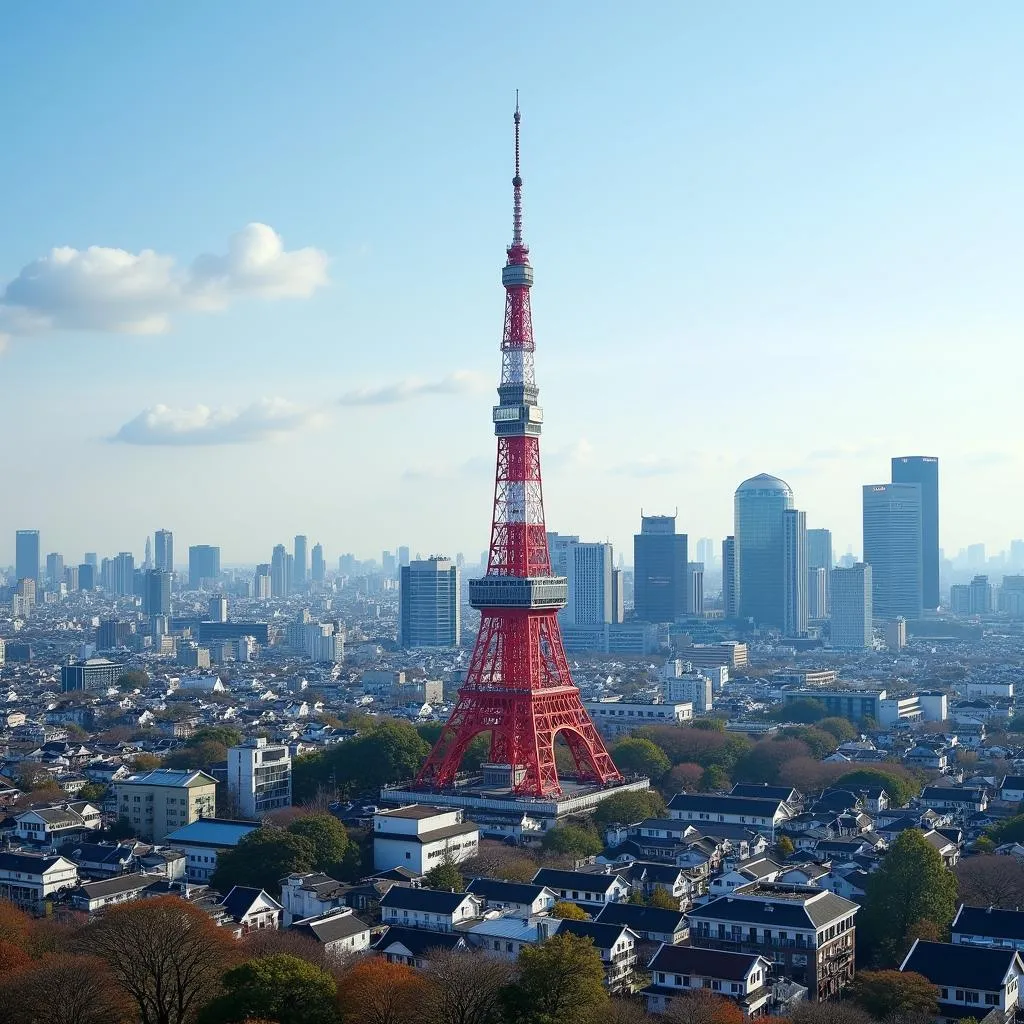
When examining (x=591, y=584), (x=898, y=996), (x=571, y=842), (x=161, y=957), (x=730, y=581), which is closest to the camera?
(x=161, y=957)

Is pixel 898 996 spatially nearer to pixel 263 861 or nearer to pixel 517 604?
pixel 263 861

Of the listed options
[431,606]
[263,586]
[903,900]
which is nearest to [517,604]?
[903,900]

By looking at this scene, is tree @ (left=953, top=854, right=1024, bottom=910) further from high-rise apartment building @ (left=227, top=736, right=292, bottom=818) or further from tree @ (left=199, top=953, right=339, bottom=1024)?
high-rise apartment building @ (left=227, top=736, right=292, bottom=818)

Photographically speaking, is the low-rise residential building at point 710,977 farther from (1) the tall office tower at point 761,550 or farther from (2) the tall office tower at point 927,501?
(2) the tall office tower at point 927,501

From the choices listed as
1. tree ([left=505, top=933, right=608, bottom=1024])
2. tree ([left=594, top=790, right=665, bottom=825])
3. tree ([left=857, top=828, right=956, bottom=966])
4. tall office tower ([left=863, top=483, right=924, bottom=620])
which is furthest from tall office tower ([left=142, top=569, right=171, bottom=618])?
tree ([left=505, top=933, right=608, bottom=1024])

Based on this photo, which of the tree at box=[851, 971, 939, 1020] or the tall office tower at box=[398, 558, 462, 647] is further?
the tall office tower at box=[398, 558, 462, 647]

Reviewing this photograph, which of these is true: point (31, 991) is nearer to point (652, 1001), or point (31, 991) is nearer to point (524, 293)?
point (652, 1001)
